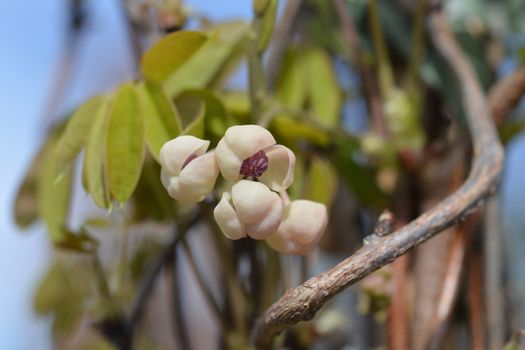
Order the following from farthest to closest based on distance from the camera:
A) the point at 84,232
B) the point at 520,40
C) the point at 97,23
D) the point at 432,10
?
the point at 97,23
the point at 520,40
the point at 432,10
the point at 84,232

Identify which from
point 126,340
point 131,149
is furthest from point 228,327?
point 131,149

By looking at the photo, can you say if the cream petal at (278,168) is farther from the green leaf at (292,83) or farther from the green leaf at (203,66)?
the green leaf at (292,83)

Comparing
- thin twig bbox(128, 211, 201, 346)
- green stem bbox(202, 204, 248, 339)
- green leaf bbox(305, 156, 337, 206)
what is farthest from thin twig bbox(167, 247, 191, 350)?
green leaf bbox(305, 156, 337, 206)

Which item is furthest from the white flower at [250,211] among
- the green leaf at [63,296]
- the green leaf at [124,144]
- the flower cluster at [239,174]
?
the green leaf at [63,296]

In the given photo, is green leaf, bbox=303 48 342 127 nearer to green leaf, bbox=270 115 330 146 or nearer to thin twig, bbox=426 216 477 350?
green leaf, bbox=270 115 330 146

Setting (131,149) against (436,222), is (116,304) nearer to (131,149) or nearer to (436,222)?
(131,149)

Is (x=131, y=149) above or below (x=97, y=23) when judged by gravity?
above

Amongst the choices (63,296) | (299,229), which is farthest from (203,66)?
(63,296)
